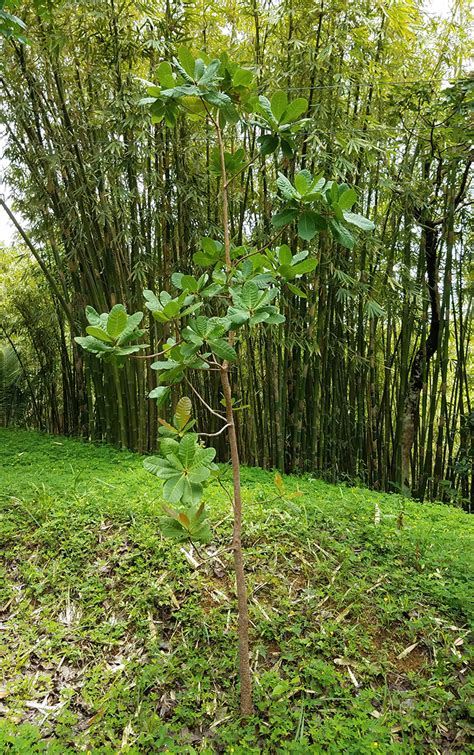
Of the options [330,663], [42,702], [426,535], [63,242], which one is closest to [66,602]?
[42,702]

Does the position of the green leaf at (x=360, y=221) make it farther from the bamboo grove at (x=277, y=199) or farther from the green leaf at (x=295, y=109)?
the bamboo grove at (x=277, y=199)

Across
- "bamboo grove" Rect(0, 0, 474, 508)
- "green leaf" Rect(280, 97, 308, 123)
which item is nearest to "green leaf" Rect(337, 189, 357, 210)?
"green leaf" Rect(280, 97, 308, 123)

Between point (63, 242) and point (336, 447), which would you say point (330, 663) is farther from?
point (63, 242)

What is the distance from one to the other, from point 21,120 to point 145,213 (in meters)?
1.06

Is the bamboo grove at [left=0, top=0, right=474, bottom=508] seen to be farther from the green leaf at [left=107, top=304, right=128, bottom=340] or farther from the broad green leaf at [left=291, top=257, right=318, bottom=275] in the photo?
the green leaf at [left=107, top=304, right=128, bottom=340]

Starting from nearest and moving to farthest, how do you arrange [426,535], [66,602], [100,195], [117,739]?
[117,739] < [66,602] < [426,535] < [100,195]

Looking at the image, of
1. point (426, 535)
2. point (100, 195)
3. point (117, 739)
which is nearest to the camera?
point (117, 739)

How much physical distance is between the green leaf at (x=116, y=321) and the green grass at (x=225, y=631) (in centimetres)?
65

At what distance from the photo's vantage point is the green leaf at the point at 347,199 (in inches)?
40.9

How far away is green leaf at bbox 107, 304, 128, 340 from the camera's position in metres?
1.05

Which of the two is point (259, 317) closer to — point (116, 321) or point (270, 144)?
point (116, 321)

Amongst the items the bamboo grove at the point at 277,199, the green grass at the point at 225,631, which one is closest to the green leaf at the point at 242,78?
→ the green grass at the point at 225,631

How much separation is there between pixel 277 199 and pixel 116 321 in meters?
2.53

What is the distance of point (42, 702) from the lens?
1471 millimetres
